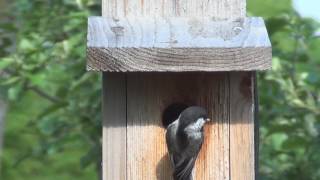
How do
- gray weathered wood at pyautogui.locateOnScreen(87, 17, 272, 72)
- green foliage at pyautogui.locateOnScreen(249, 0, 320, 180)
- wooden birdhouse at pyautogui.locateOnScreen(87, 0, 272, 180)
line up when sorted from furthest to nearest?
green foliage at pyautogui.locateOnScreen(249, 0, 320, 180) < wooden birdhouse at pyautogui.locateOnScreen(87, 0, 272, 180) < gray weathered wood at pyautogui.locateOnScreen(87, 17, 272, 72)

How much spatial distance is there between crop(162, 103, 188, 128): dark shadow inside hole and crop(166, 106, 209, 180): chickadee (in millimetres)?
132

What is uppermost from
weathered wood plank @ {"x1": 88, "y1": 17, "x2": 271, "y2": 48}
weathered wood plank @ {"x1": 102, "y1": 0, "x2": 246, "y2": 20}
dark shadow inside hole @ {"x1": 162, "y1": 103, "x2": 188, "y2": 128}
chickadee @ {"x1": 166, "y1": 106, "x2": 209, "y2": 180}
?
weathered wood plank @ {"x1": 102, "y1": 0, "x2": 246, "y2": 20}

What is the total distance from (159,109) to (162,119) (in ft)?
0.13

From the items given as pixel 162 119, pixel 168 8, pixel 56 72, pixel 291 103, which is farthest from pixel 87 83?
pixel 162 119

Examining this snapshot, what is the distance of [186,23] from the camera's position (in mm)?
3402

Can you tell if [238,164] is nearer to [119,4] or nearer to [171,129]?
[171,129]

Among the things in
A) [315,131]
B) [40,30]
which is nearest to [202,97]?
[315,131]

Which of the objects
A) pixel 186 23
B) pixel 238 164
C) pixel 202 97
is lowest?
pixel 238 164

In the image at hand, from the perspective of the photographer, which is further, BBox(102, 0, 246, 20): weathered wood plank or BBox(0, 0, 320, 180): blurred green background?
BBox(0, 0, 320, 180): blurred green background

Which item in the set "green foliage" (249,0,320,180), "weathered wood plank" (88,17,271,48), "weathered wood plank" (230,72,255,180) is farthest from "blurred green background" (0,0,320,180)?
"weathered wood plank" (88,17,271,48)

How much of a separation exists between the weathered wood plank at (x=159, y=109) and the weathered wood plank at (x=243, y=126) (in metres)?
0.02

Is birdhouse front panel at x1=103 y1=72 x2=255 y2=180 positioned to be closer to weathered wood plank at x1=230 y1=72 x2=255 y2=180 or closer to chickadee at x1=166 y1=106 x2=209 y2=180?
weathered wood plank at x1=230 y1=72 x2=255 y2=180

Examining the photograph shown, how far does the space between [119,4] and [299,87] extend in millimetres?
1602

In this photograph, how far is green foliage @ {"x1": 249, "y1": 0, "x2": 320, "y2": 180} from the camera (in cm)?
461
